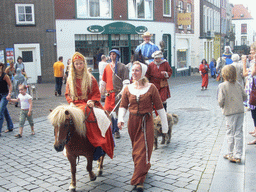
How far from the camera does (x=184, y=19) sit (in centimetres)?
2988

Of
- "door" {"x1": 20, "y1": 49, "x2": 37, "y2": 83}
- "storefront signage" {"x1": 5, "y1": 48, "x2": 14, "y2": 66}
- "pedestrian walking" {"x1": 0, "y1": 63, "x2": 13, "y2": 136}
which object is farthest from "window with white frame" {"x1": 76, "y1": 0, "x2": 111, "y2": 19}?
"pedestrian walking" {"x1": 0, "y1": 63, "x2": 13, "y2": 136}

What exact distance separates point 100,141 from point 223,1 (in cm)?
5444

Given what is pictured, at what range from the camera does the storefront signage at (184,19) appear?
29766 mm

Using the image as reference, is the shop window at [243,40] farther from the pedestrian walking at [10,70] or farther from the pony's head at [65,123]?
the pony's head at [65,123]

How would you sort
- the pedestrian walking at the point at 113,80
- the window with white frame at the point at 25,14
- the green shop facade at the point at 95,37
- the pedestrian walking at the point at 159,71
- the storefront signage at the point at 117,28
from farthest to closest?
the storefront signage at the point at 117,28
the green shop facade at the point at 95,37
the window with white frame at the point at 25,14
the pedestrian walking at the point at 159,71
the pedestrian walking at the point at 113,80

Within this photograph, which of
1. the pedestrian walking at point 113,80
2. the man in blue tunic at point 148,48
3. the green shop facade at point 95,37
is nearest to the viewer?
the pedestrian walking at point 113,80

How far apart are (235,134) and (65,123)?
9.75ft

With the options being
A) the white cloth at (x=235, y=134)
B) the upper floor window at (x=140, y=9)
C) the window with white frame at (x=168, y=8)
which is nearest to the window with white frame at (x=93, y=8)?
the upper floor window at (x=140, y=9)

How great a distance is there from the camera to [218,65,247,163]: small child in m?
5.42

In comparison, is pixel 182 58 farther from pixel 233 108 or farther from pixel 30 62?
pixel 233 108

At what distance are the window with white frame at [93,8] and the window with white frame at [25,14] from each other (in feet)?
10.3

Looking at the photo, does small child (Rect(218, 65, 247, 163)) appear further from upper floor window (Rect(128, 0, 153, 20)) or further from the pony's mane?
upper floor window (Rect(128, 0, 153, 20))

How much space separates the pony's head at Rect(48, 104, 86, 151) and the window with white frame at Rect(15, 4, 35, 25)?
61.1 feet

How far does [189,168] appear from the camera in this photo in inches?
209
